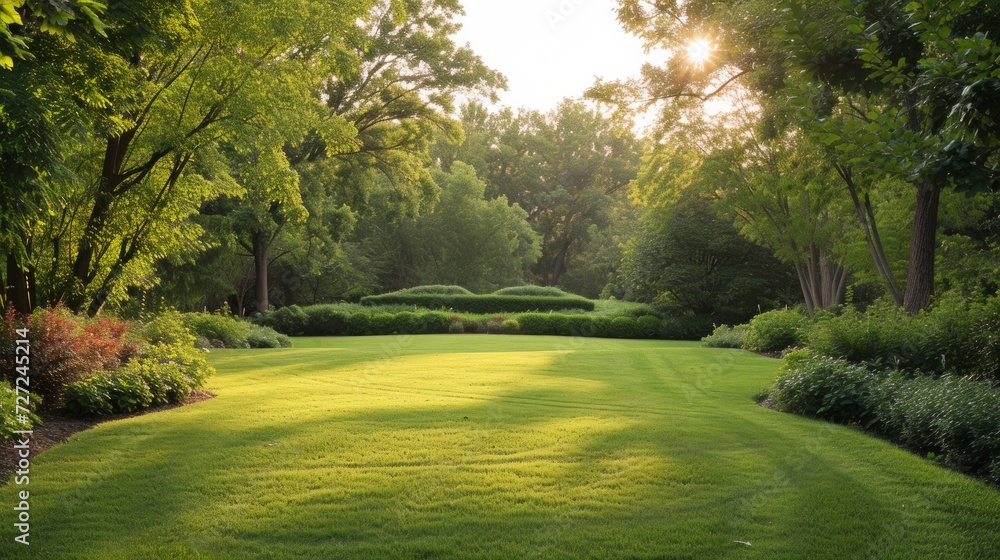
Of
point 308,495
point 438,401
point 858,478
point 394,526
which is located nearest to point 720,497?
point 858,478

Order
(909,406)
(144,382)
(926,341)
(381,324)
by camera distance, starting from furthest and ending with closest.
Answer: (381,324) < (926,341) < (144,382) < (909,406)

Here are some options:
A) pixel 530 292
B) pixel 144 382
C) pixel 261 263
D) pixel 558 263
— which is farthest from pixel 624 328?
pixel 558 263

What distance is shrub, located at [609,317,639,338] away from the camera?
Answer: 94.2 feet

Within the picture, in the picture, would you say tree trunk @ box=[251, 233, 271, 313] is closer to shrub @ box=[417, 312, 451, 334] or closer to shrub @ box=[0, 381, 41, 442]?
shrub @ box=[417, 312, 451, 334]

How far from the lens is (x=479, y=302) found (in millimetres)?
33406

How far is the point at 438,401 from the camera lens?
31.6 feet

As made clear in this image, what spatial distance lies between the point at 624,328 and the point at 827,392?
64.9 ft

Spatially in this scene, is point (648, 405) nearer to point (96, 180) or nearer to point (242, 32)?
point (242, 32)

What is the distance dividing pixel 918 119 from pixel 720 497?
10133 millimetres

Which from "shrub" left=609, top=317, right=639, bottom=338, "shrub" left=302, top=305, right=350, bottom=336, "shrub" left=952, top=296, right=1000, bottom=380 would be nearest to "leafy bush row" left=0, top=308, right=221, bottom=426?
"shrub" left=952, top=296, right=1000, bottom=380

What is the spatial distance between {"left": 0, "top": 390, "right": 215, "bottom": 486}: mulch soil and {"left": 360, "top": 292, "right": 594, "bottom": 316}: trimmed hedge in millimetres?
23868

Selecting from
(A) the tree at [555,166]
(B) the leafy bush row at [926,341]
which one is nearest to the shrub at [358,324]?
(B) the leafy bush row at [926,341]

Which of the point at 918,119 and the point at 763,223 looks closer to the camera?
the point at 918,119

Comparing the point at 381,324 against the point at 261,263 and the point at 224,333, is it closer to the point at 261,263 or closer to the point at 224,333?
the point at 261,263
